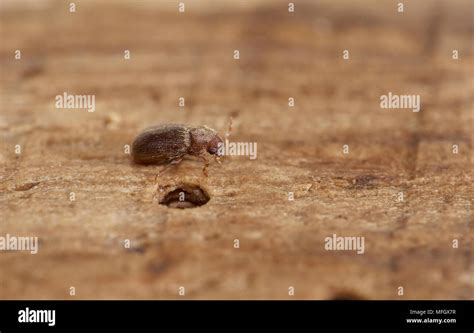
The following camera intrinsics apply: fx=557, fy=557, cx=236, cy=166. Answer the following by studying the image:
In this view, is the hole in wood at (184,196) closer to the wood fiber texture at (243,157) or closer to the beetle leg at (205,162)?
the wood fiber texture at (243,157)

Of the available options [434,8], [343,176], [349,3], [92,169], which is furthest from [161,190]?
[434,8]

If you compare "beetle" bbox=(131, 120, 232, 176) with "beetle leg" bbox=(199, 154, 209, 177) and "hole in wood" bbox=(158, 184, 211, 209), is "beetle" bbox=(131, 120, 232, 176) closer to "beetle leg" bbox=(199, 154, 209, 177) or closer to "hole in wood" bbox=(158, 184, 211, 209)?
"beetle leg" bbox=(199, 154, 209, 177)

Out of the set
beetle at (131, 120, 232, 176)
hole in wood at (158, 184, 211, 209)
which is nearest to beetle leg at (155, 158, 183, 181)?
beetle at (131, 120, 232, 176)

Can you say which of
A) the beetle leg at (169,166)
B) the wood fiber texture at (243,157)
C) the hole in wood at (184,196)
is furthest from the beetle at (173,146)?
the hole in wood at (184,196)

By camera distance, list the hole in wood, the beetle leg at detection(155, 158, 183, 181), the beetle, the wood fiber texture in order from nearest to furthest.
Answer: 1. the wood fiber texture
2. the hole in wood
3. the beetle leg at detection(155, 158, 183, 181)
4. the beetle

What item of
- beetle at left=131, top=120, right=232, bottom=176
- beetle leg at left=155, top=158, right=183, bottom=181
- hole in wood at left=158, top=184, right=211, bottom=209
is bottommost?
hole in wood at left=158, top=184, right=211, bottom=209
